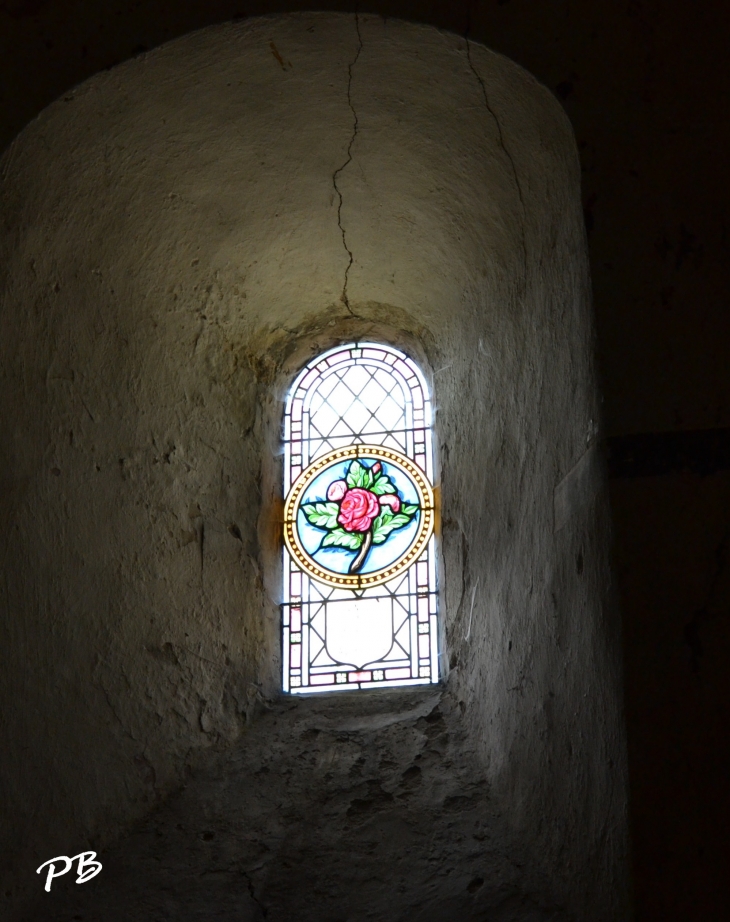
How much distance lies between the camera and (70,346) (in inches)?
147

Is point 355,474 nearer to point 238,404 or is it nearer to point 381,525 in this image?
point 381,525

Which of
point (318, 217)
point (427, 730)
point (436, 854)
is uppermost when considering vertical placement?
point (318, 217)

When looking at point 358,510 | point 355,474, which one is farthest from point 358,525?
point 355,474

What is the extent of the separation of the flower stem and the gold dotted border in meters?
0.03

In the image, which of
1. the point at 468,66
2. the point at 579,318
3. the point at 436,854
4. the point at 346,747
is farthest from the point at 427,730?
the point at 468,66

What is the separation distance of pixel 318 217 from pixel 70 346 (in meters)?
0.83

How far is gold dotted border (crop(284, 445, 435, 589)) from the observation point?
14.3 ft

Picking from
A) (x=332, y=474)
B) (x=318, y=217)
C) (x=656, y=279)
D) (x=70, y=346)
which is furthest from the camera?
(x=332, y=474)

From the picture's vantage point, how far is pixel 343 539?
4.43 metres

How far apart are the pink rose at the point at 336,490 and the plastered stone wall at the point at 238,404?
0.79 ft

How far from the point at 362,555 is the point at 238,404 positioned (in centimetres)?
58

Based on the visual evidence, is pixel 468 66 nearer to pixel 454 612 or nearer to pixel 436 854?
pixel 454 612

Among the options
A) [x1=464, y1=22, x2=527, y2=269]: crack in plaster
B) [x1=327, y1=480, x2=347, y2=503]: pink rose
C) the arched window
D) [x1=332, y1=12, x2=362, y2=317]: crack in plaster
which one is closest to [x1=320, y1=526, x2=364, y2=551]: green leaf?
the arched window

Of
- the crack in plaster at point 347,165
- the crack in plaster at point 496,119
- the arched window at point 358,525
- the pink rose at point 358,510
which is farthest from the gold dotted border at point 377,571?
the crack in plaster at point 496,119
